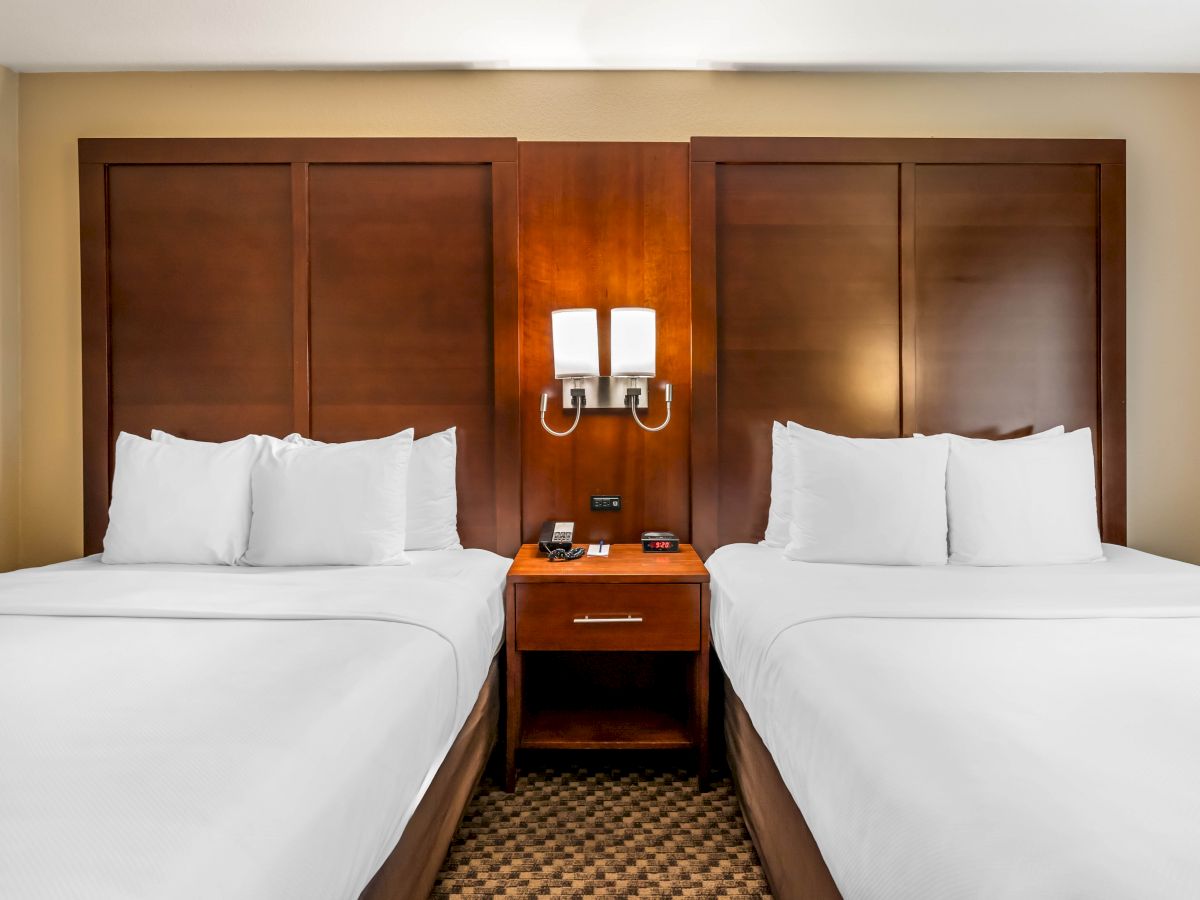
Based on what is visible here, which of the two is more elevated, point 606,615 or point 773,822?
point 606,615

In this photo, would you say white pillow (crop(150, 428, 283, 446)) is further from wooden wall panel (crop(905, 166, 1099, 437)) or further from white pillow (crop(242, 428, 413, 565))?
wooden wall panel (crop(905, 166, 1099, 437))

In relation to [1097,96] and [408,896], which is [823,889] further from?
[1097,96]

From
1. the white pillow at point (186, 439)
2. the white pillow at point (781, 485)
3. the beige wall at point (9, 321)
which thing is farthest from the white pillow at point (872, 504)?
the beige wall at point (9, 321)

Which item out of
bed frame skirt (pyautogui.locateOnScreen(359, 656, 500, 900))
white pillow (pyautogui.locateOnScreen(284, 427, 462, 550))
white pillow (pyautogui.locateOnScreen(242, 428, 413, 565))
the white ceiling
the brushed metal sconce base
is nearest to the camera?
bed frame skirt (pyautogui.locateOnScreen(359, 656, 500, 900))

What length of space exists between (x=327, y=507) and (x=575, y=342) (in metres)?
0.97

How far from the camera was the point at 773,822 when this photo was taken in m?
1.47

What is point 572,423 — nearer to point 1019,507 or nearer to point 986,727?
point 1019,507

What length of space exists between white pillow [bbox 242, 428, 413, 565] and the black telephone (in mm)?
458

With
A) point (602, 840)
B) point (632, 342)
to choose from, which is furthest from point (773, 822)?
point (632, 342)

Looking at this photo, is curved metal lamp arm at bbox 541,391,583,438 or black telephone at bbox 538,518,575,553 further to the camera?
curved metal lamp arm at bbox 541,391,583,438

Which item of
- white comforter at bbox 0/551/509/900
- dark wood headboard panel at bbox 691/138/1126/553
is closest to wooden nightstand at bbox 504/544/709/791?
white comforter at bbox 0/551/509/900

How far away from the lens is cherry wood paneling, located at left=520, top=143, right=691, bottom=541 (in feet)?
8.19

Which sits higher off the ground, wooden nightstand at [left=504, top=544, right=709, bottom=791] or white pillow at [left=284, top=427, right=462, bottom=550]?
white pillow at [left=284, top=427, right=462, bottom=550]

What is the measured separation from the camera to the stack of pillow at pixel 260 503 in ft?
6.74
